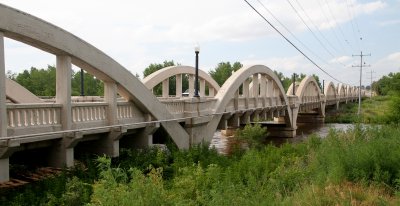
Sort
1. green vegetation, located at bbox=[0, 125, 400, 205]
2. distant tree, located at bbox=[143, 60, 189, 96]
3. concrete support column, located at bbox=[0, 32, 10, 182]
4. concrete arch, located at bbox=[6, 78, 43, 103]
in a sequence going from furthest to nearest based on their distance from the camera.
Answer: distant tree, located at bbox=[143, 60, 189, 96]
concrete arch, located at bbox=[6, 78, 43, 103]
concrete support column, located at bbox=[0, 32, 10, 182]
green vegetation, located at bbox=[0, 125, 400, 205]

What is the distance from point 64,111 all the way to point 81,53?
5.64 feet

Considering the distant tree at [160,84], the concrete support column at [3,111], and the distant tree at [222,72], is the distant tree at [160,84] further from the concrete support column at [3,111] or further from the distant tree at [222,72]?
the concrete support column at [3,111]

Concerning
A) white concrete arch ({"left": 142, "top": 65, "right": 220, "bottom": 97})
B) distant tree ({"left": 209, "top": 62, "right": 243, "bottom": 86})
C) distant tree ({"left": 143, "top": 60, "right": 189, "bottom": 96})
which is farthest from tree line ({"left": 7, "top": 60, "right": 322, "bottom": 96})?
white concrete arch ({"left": 142, "top": 65, "right": 220, "bottom": 97})

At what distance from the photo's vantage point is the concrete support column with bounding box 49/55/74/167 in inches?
410

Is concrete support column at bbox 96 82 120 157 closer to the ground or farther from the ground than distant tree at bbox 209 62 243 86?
closer to the ground

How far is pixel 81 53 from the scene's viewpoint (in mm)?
11141

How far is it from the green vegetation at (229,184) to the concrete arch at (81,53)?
1663 mm

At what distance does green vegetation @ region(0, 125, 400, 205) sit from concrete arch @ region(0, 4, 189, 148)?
5.45ft

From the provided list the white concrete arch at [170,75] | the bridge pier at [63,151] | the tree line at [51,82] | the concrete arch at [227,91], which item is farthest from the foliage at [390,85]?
the bridge pier at [63,151]

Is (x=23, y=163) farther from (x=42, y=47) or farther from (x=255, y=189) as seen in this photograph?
(x=255, y=189)

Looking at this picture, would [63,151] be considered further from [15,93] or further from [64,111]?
[15,93]

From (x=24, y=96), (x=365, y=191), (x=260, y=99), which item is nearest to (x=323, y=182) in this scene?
(x=365, y=191)

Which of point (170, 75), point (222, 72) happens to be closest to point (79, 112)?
point (170, 75)

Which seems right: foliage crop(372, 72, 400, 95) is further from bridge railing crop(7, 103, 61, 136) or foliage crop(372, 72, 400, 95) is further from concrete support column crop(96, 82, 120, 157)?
bridge railing crop(7, 103, 61, 136)
